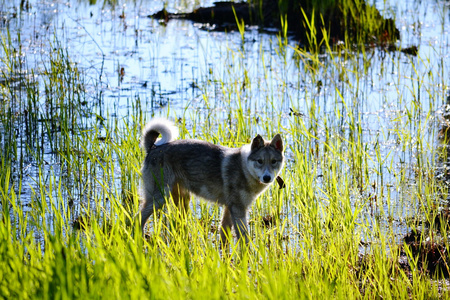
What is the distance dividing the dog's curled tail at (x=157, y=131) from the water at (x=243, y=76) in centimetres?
93

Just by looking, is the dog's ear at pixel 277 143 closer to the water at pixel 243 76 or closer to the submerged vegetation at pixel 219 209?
the submerged vegetation at pixel 219 209

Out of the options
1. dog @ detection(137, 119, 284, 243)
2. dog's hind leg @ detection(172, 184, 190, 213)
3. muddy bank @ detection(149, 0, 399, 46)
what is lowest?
dog's hind leg @ detection(172, 184, 190, 213)

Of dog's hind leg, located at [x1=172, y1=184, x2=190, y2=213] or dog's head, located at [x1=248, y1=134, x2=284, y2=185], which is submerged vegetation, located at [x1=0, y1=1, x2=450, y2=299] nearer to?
dog's hind leg, located at [x1=172, y1=184, x2=190, y2=213]

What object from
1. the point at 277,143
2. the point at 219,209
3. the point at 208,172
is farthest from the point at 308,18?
the point at 208,172

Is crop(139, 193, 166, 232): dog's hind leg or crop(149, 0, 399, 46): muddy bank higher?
crop(149, 0, 399, 46): muddy bank

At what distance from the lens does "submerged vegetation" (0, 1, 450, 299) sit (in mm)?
3949

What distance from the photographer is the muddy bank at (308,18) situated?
40.3 ft

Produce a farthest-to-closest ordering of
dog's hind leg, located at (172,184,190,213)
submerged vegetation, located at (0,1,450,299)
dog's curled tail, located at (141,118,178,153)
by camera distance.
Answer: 1. dog's hind leg, located at (172,184,190,213)
2. dog's curled tail, located at (141,118,178,153)
3. submerged vegetation, located at (0,1,450,299)

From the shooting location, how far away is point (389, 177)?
7.45 metres

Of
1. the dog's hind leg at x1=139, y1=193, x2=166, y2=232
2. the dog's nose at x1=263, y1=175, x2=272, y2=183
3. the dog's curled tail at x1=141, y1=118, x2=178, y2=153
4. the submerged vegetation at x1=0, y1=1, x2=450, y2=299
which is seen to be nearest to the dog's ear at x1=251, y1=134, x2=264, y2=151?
the dog's nose at x1=263, y1=175, x2=272, y2=183

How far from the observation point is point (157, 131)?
620cm

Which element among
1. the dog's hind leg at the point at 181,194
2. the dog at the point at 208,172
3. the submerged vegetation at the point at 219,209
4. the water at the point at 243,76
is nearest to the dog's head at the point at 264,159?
the dog at the point at 208,172

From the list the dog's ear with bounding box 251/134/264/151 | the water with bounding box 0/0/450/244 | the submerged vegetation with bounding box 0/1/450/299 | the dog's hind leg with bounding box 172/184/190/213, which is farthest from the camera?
the water with bounding box 0/0/450/244

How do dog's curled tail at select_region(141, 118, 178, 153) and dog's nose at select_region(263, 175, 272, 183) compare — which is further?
dog's curled tail at select_region(141, 118, 178, 153)
